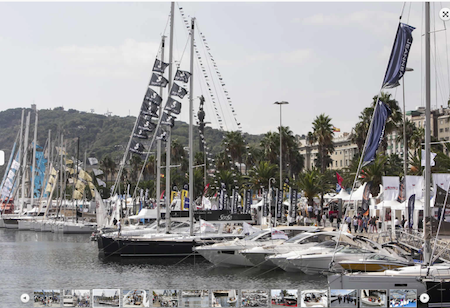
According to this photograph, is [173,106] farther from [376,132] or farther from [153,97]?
[376,132]

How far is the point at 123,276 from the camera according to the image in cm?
3453

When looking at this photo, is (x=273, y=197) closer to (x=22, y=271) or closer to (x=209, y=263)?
(x=209, y=263)

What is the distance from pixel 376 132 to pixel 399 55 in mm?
3191

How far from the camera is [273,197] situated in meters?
60.3

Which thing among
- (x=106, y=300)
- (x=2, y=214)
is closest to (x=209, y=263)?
(x=106, y=300)

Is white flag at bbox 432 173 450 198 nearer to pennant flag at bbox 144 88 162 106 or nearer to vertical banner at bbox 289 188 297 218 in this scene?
vertical banner at bbox 289 188 297 218

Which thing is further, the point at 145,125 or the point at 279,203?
the point at 279,203

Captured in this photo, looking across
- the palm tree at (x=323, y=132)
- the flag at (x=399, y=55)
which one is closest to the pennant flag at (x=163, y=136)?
the flag at (x=399, y=55)

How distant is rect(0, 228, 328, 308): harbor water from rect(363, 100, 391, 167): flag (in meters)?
7.60

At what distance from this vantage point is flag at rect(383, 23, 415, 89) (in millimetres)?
22594

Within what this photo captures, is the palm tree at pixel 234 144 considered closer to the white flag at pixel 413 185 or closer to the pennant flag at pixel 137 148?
the pennant flag at pixel 137 148

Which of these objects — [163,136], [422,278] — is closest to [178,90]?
[163,136]

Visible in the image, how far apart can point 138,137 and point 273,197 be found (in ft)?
63.1

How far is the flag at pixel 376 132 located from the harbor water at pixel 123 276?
24.9ft
